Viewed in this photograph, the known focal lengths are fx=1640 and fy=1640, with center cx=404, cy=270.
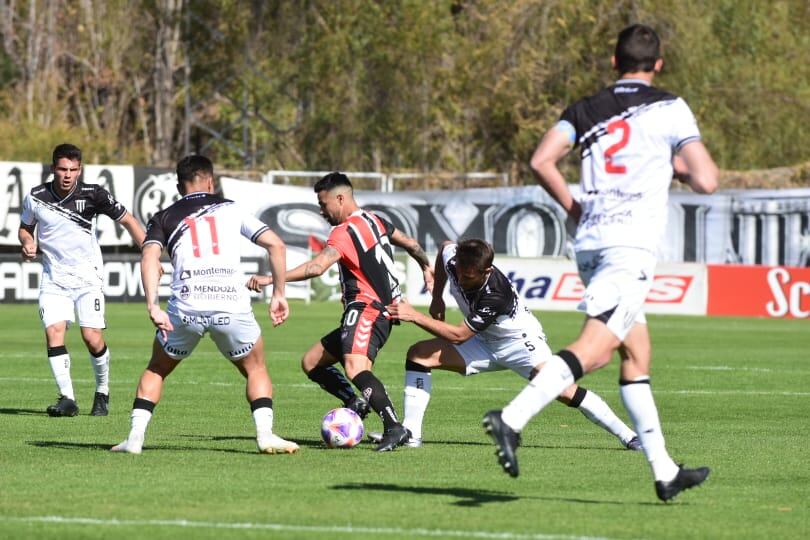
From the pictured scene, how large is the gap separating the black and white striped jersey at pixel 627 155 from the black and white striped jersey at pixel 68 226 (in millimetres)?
6493

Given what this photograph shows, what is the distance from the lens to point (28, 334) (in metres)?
25.9

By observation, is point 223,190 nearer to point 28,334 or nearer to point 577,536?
point 28,334

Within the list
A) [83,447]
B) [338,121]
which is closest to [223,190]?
[338,121]

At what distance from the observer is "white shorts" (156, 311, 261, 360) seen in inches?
411

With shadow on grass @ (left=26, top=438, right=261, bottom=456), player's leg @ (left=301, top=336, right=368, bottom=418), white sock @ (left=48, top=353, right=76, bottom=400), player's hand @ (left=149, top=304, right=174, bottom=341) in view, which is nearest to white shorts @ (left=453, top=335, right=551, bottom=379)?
player's leg @ (left=301, top=336, right=368, bottom=418)

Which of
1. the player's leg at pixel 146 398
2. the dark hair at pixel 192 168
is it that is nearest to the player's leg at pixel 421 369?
the player's leg at pixel 146 398

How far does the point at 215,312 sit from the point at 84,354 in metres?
11.8

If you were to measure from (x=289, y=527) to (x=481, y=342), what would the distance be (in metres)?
4.03

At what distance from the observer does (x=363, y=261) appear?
1166cm

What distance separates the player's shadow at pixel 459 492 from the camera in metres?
8.56

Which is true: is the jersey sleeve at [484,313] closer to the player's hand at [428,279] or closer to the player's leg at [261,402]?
the player's hand at [428,279]

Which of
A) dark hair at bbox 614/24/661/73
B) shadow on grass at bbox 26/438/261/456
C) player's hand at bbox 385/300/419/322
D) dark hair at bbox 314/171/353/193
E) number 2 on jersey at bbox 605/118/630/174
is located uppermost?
dark hair at bbox 614/24/661/73

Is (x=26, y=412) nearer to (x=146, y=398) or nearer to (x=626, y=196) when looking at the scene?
(x=146, y=398)

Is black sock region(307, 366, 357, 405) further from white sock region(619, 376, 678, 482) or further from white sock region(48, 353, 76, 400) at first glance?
white sock region(619, 376, 678, 482)
